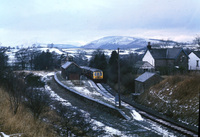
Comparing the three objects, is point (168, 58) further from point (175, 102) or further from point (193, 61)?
point (175, 102)

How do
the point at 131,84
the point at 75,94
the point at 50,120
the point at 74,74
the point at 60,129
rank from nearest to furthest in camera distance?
the point at 60,129 < the point at 50,120 < the point at 75,94 < the point at 131,84 < the point at 74,74

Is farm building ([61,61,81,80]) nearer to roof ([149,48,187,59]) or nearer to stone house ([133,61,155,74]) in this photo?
stone house ([133,61,155,74])

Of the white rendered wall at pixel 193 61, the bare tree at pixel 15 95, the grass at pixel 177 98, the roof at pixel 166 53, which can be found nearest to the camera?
the bare tree at pixel 15 95

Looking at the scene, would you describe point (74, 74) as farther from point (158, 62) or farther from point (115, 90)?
point (158, 62)

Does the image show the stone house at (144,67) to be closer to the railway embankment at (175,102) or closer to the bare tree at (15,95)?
the railway embankment at (175,102)

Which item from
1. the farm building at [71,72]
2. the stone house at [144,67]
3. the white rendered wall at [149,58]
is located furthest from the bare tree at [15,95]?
the white rendered wall at [149,58]

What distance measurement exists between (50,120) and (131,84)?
72.0 feet

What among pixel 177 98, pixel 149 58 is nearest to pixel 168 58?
pixel 149 58

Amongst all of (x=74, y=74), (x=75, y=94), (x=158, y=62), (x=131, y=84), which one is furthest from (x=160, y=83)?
(x=74, y=74)

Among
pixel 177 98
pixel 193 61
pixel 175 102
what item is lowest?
pixel 175 102

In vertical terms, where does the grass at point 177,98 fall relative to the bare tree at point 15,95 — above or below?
below

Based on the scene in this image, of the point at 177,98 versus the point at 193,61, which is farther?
the point at 193,61

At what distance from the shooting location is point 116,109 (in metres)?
21.0

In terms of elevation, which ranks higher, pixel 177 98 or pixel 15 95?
pixel 15 95
